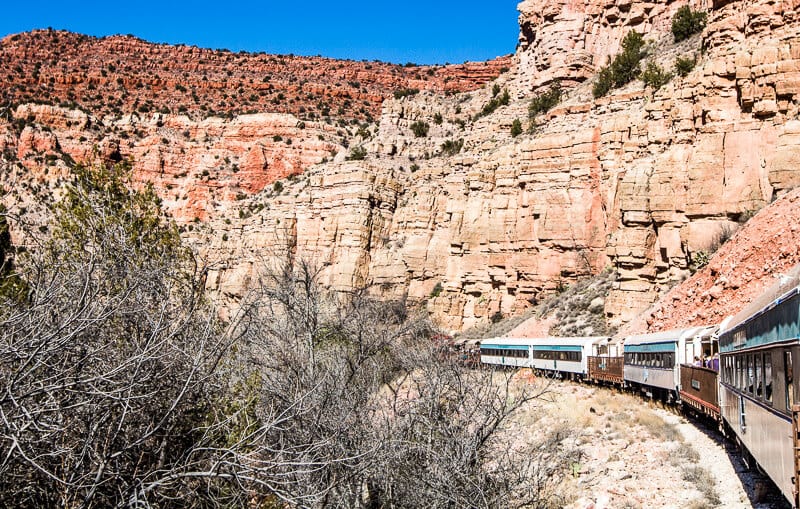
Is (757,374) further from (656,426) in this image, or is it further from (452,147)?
(452,147)

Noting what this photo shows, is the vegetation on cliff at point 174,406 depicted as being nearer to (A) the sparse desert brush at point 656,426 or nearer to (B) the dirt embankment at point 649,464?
(B) the dirt embankment at point 649,464

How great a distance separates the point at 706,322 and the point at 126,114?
76.4 meters

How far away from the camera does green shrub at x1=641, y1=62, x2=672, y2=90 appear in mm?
45344

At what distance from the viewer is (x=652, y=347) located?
24469 millimetres

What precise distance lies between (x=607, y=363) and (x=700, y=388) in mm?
11671

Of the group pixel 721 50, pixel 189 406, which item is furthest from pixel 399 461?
pixel 721 50

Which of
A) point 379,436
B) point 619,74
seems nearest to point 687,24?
point 619,74

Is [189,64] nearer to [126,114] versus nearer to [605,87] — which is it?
[126,114]

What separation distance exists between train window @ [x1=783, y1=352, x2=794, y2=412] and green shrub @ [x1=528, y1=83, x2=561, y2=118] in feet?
163

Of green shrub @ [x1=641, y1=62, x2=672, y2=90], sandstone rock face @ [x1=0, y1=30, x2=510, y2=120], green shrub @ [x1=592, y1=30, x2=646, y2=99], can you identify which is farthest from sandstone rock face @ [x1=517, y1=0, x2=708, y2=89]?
sandstone rock face @ [x1=0, y1=30, x2=510, y2=120]

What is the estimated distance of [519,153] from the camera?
171 ft

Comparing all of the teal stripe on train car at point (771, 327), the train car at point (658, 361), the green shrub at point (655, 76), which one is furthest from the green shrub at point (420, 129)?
the teal stripe on train car at point (771, 327)

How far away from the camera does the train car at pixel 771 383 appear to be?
876 centimetres

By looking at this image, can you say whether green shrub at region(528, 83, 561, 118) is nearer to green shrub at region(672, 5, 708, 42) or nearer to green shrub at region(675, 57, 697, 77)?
green shrub at region(672, 5, 708, 42)
